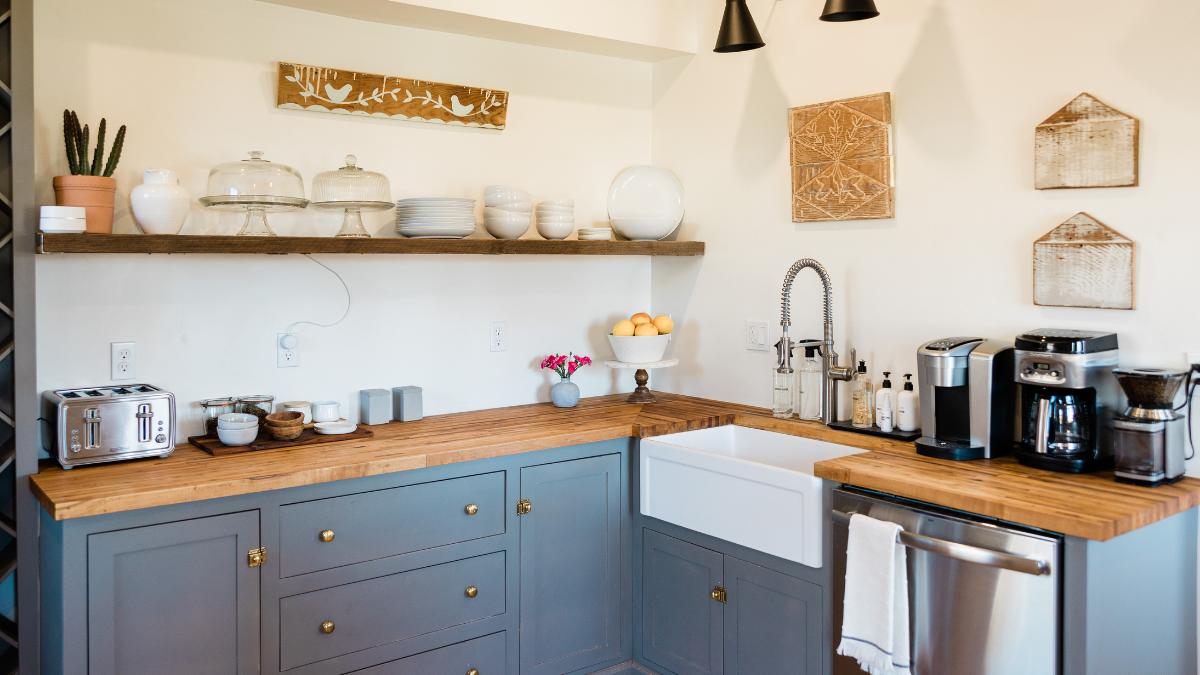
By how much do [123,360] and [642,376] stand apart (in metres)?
1.71

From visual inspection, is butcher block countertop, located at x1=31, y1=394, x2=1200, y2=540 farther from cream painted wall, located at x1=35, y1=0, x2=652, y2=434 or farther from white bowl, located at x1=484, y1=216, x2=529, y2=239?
white bowl, located at x1=484, y1=216, x2=529, y2=239

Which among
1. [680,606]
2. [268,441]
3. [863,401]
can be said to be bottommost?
[680,606]

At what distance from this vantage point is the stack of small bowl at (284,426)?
8.77 feet

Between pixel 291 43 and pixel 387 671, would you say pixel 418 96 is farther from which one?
pixel 387 671

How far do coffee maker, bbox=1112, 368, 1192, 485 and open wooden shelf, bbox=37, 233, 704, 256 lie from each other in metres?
1.61

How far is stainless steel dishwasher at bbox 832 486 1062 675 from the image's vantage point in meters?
2.01

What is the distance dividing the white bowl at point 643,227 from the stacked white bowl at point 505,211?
433 millimetres

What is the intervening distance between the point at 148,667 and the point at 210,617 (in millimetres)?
165

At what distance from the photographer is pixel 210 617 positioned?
2.28 m

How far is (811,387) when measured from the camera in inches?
120

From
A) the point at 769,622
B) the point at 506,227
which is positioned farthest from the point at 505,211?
the point at 769,622

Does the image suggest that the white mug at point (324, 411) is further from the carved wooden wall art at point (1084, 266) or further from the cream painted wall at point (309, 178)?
the carved wooden wall art at point (1084, 266)

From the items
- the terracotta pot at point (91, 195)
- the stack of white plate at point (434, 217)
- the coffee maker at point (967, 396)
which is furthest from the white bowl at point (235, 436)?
the coffee maker at point (967, 396)

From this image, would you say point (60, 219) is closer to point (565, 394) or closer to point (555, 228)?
point (555, 228)
